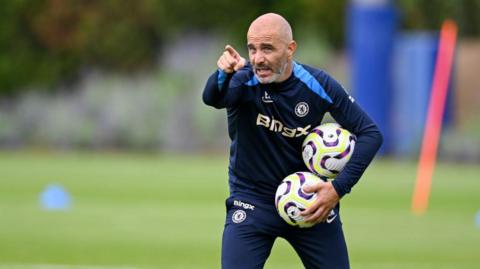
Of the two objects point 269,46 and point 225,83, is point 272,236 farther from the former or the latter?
point 269,46

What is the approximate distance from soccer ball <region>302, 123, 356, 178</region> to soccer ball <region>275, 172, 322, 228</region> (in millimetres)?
95

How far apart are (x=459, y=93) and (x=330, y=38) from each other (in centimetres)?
693

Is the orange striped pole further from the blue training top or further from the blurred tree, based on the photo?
the blurred tree

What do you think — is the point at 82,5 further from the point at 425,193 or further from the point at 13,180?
the point at 425,193

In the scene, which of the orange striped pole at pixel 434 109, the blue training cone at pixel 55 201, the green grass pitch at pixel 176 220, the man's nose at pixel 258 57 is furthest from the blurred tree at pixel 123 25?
the man's nose at pixel 258 57

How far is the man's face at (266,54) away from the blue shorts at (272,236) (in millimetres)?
905

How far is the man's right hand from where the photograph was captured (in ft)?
22.8

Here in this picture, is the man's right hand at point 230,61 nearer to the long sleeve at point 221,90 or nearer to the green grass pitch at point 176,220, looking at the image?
the long sleeve at point 221,90

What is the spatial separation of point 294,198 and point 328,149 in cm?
41

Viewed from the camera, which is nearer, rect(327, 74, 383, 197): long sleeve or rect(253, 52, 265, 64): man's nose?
rect(253, 52, 265, 64): man's nose

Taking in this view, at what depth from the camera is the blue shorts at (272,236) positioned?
7.26m

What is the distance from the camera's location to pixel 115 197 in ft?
65.9

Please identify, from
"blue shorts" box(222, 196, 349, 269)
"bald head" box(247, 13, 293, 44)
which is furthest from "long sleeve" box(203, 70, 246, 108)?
"blue shorts" box(222, 196, 349, 269)

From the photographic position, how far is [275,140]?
24.3 ft
